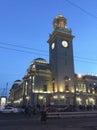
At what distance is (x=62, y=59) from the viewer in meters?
69.9

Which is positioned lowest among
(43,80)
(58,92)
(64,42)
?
(58,92)

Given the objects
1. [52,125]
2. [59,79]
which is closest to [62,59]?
[59,79]

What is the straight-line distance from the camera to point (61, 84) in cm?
6650

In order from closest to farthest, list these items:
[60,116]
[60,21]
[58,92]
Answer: [60,116]
[58,92]
[60,21]

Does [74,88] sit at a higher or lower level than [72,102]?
higher

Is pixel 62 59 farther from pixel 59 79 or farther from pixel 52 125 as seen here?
pixel 52 125

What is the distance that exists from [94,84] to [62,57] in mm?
19270

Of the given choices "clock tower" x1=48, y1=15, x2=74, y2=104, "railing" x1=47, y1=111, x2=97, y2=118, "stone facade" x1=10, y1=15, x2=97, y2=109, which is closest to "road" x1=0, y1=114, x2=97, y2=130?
"railing" x1=47, y1=111, x2=97, y2=118

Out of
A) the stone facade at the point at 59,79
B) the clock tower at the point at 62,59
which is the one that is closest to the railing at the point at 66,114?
the stone facade at the point at 59,79

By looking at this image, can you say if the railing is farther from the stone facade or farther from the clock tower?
the clock tower

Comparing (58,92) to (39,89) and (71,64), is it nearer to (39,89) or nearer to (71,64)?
(39,89)

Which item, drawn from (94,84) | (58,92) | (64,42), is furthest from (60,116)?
(94,84)

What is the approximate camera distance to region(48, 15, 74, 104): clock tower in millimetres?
66375

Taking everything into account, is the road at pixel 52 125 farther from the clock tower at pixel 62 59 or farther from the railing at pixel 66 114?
the clock tower at pixel 62 59
